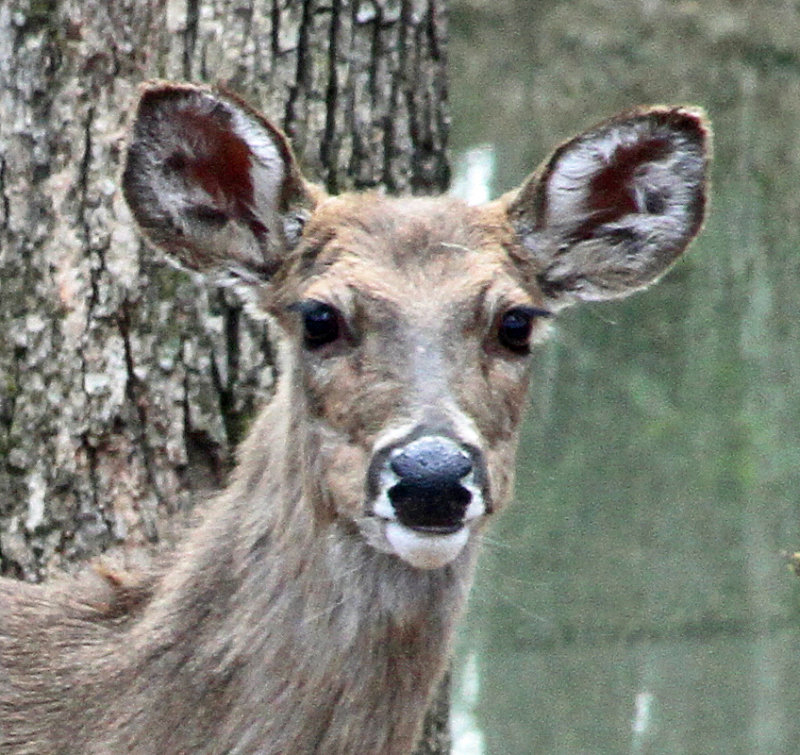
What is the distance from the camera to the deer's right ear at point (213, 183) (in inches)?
269

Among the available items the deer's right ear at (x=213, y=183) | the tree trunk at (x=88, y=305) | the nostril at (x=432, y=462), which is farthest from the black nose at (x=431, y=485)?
the tree trunk at (x=88, y=305)

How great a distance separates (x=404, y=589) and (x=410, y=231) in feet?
3.55

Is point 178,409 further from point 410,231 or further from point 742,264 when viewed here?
point 742,264

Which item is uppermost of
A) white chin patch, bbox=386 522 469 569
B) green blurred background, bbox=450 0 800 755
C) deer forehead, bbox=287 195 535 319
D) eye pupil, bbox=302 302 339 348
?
deer forehead, bbox=287 195 535 319

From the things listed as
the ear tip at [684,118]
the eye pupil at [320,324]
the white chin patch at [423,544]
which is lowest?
the white chin patch at [423,544]

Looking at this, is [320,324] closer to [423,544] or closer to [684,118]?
[423,544]

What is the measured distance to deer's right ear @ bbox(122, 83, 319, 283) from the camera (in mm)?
6824

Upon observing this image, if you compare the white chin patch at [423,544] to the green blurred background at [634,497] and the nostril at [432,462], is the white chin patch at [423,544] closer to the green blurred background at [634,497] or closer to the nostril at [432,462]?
the nostril at [432,462]

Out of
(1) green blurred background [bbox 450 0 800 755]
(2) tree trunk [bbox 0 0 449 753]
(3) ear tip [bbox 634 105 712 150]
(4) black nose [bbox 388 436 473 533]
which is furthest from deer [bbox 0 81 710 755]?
(1) green blurred background [bbox 450 0 800 755]

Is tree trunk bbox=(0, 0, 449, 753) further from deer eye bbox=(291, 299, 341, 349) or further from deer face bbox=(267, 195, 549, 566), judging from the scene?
deer eye bbox=(291, 299, 341, 349)

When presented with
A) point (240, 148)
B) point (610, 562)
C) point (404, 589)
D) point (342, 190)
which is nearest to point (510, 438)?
point (404, 589)

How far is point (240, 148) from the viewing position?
6.89m

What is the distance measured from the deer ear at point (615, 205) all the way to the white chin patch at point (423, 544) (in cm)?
125

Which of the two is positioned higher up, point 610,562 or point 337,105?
point 337,105
